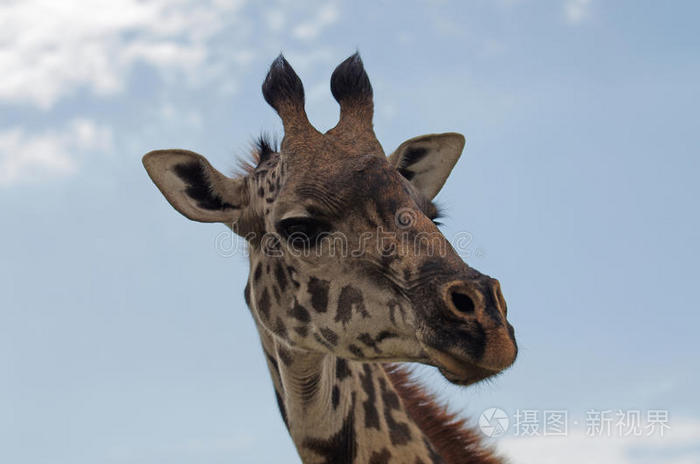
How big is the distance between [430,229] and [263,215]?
179 centimetres

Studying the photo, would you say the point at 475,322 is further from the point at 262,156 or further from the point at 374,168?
the point at 262,156

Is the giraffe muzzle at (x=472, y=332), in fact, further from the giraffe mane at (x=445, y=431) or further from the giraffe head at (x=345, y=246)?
the giraffe mane at (x=445, y=431)

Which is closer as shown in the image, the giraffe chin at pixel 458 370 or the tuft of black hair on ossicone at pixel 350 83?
the giraffe chin at pixel 458 370

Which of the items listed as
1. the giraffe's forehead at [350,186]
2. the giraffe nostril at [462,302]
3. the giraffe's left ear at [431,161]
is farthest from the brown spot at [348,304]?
the giraffe's left ear at [431,161]

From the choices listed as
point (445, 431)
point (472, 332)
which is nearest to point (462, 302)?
point (472, 332)

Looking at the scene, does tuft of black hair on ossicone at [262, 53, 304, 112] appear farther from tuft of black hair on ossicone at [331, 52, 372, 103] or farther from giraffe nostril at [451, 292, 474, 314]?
giraffe nostril at [451, 292, 474, 314]

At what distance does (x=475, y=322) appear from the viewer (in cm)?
Answer: 521

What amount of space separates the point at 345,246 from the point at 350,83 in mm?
2173

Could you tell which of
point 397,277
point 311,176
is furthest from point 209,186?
point 397,277

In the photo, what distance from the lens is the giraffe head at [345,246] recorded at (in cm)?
540

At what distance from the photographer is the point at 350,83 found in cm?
770

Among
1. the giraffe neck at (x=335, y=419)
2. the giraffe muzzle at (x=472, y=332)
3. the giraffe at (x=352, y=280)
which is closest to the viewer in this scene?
the giraffe muzzle at (x=472, y=332)

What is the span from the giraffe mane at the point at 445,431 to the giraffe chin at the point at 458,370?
240 cm

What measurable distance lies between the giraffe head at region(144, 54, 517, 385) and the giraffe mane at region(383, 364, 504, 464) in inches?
74.2
